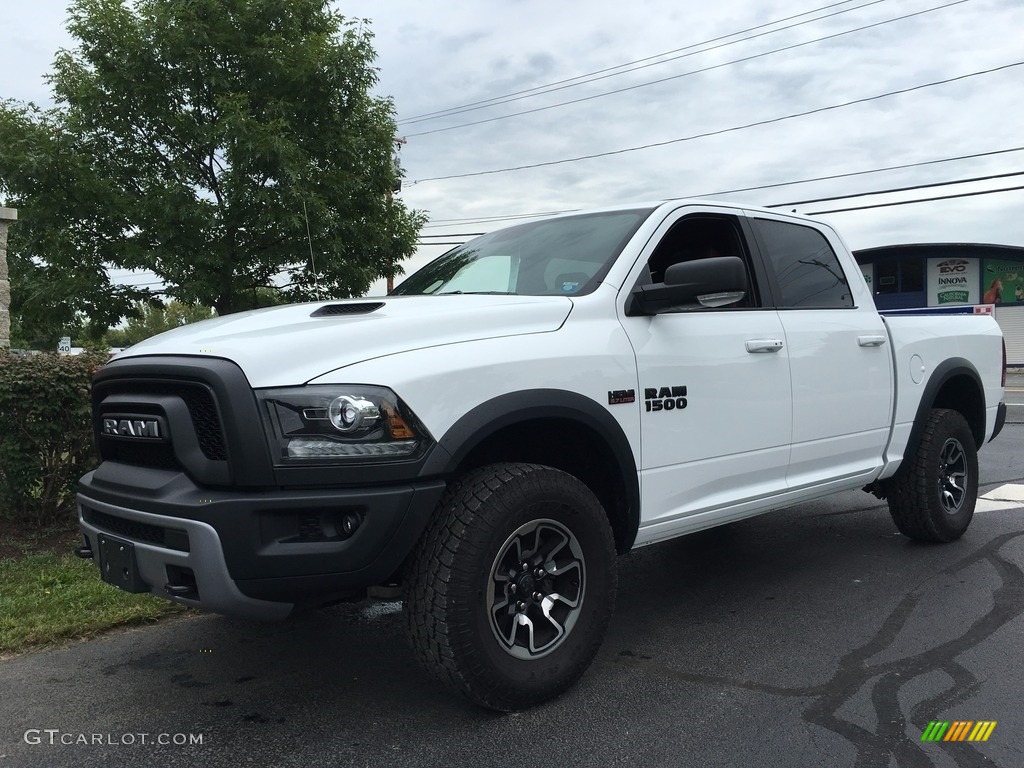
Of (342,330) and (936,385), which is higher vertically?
(342,330)

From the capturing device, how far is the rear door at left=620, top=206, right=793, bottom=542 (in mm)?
3523

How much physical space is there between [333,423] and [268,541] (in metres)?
0.40

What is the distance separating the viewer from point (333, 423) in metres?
2.65

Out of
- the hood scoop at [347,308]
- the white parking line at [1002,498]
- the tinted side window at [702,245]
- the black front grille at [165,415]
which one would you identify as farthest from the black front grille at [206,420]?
the white parking line at [1002,498]

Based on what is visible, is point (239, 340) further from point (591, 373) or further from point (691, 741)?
point (691, 741)

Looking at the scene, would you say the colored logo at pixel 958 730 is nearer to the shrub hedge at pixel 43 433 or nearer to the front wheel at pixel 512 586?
the front wheel at pixel 512 586

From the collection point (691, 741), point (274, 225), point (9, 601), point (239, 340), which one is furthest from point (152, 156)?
point (691, 741)

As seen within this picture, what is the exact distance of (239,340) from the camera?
9.39ft

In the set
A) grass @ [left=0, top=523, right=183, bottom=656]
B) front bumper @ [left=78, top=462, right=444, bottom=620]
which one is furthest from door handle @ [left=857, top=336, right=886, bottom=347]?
grass @ [left=0, top=523, right=183, bottom=656]

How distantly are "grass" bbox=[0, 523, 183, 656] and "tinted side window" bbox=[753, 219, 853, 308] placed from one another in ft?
11.6

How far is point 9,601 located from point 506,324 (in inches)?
118

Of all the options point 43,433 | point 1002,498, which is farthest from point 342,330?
point 1002,498

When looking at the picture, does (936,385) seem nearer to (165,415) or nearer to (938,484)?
(938,484)

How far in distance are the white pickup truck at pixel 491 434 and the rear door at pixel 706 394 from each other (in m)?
0.01
